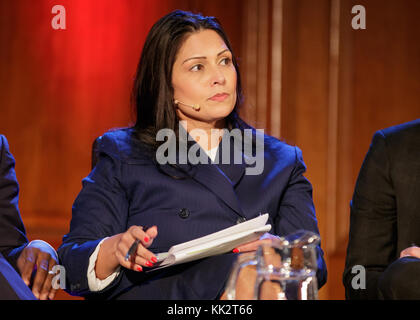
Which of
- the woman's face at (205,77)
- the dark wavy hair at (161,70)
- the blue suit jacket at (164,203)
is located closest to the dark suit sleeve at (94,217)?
A: the blue suit jacket at (164,203)

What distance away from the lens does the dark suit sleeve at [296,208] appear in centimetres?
184

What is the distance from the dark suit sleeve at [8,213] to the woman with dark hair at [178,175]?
18 cm

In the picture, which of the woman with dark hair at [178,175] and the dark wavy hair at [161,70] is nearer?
the woman with dark hair at [178,175]

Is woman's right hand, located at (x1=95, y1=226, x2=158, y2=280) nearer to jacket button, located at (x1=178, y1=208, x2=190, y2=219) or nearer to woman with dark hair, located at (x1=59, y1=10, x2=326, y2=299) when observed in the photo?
woman with dark hair, located at (x1=59, y1=10, x2=326, y2=299)

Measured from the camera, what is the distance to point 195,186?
6.04ft

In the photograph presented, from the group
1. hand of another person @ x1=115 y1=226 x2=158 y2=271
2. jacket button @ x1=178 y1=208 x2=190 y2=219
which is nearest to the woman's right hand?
hand of another person @ x1=115 y1=226 x2=158 y2=271

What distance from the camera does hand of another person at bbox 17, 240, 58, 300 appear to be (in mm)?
1644

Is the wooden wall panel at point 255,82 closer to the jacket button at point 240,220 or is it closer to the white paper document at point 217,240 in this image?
the jacket button at point 240,220

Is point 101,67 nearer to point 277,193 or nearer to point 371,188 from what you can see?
point 277,193

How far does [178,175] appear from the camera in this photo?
1848 millimetres

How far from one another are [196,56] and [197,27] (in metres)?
0.11

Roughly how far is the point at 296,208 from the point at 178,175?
1.13 ft

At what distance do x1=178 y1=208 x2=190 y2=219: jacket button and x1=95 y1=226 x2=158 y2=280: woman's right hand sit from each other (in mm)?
251
